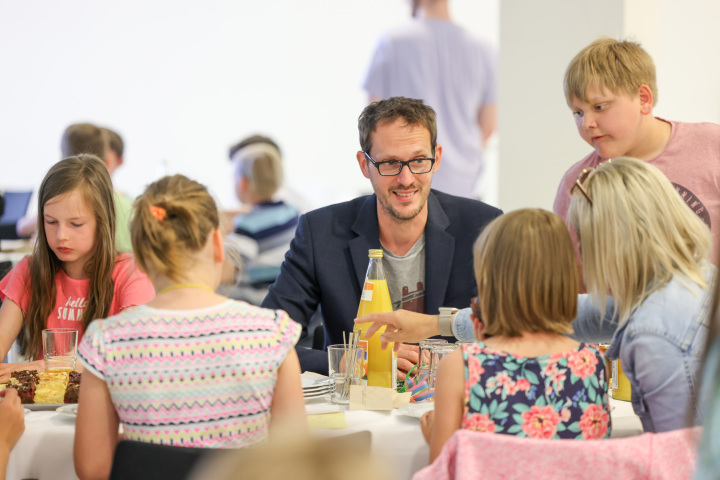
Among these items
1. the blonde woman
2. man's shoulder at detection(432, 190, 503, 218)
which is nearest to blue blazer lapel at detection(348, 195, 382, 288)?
man's shoulder at detection(432, 190, 503, 218)

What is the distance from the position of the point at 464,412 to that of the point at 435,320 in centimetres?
56

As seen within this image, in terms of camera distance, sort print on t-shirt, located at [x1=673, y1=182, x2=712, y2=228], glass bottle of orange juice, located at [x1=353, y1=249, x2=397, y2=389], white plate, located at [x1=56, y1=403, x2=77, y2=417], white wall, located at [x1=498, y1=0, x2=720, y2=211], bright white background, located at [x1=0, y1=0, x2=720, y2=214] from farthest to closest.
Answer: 1. bright white background, located at [x1=0, y1=0, x2=720, y2=214]
2. white wall, located at [x1=498, y1=0, x2=720, y2=211]
3. print on t-shirt, located at [x1=673, y1=182, x2=712, y2=228]
4. glass bottle of orange juice, located at [x1=353, y1=249, x2=397, y2=389]
5. white plate, located at [x1=56, y1=403, x2=77, y2=417]

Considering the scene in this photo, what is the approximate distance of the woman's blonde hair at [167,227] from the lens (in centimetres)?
144

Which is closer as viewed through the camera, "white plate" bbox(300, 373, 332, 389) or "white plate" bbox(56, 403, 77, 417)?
"white plate" bbox(56, 403, 77, 417)

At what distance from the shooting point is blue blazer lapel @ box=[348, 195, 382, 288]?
242cm

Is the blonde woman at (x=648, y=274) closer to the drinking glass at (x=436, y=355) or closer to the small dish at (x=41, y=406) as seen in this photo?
the drinking glass at (x=436, y=355)

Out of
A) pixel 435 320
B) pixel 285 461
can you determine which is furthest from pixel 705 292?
pixel 285 461

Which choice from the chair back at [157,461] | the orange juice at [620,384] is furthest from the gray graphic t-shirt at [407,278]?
the chair back at [157,461]

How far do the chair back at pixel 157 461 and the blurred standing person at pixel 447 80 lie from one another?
3928mm

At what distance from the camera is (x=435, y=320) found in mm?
1939

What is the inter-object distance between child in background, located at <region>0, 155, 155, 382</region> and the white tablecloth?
2.20 feet

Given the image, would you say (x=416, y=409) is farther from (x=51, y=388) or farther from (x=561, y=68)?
(x=561, y=68)

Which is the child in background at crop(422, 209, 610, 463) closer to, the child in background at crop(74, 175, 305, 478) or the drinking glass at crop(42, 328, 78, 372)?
the child in background at crop(74, 175, 305, 478)

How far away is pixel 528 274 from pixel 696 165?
133 centimetres
